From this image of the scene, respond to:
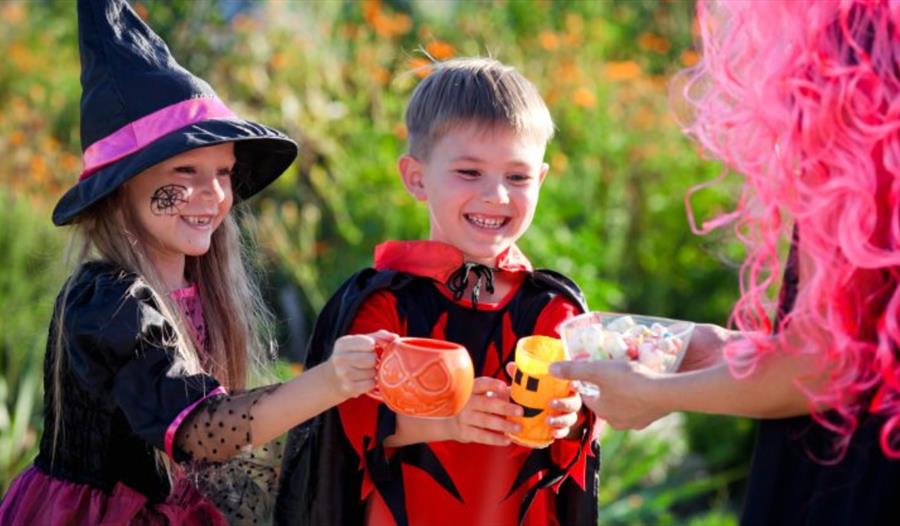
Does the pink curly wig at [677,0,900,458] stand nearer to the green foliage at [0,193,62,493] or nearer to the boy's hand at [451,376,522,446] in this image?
the boy's hand at [451,376,522,446]

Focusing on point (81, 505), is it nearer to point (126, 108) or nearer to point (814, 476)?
point (126, 108)

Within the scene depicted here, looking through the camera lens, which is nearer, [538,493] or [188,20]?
[538,493]

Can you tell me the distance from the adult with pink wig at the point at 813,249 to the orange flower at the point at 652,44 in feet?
20.8

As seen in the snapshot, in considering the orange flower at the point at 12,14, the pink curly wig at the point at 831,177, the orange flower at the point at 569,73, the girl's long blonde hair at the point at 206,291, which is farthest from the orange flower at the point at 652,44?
the pink curly wig at the point at 831,177

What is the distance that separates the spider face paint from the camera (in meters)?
2.89

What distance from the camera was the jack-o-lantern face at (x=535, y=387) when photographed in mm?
2660

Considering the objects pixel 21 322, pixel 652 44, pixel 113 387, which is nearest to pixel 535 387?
pixel 113 387

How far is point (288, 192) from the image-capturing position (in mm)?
6855

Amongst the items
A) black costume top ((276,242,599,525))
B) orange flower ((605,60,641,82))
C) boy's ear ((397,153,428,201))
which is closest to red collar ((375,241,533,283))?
black costume top ((276,242,599,525))

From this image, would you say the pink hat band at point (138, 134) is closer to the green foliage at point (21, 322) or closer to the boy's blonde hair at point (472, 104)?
the boy's blonde hair at point (472, 104)

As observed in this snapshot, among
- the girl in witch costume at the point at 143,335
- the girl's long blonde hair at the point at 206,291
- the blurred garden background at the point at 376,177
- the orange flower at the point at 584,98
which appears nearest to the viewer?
the girl in witch costume at the point at 143,335

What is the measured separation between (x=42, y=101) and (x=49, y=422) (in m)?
4.94

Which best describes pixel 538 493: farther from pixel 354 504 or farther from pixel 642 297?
pixel 642 297

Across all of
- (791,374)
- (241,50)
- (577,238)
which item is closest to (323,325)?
(791,374)
